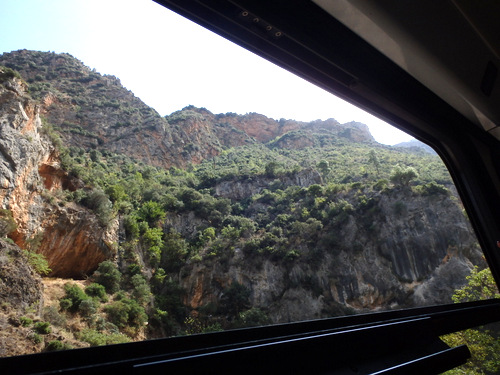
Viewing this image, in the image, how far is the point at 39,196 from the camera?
580 inches

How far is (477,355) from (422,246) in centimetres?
1761

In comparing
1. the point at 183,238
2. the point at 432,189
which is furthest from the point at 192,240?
the point at 432,189

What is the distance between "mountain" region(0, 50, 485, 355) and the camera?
13281mm

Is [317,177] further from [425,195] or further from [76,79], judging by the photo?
[76,79]

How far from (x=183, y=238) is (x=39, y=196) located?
14.8 metres

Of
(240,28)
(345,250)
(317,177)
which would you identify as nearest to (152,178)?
(317,177)

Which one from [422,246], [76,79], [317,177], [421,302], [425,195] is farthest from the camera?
[76,79]

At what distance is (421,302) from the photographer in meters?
19.2

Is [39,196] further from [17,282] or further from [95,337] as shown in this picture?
[95,337]

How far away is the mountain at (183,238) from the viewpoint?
1328 cm

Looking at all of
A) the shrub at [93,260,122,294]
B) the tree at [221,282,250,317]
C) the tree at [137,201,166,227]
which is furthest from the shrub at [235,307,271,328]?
the tree at [137,201,166,227]

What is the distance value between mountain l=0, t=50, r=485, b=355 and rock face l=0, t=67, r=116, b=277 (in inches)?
2.7

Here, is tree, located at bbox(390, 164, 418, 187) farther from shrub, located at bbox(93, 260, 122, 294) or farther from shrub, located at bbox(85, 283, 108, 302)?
shrub, located at bbox(85, 283, 108, 302)

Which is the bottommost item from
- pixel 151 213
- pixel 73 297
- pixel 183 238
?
pixel 73 297
